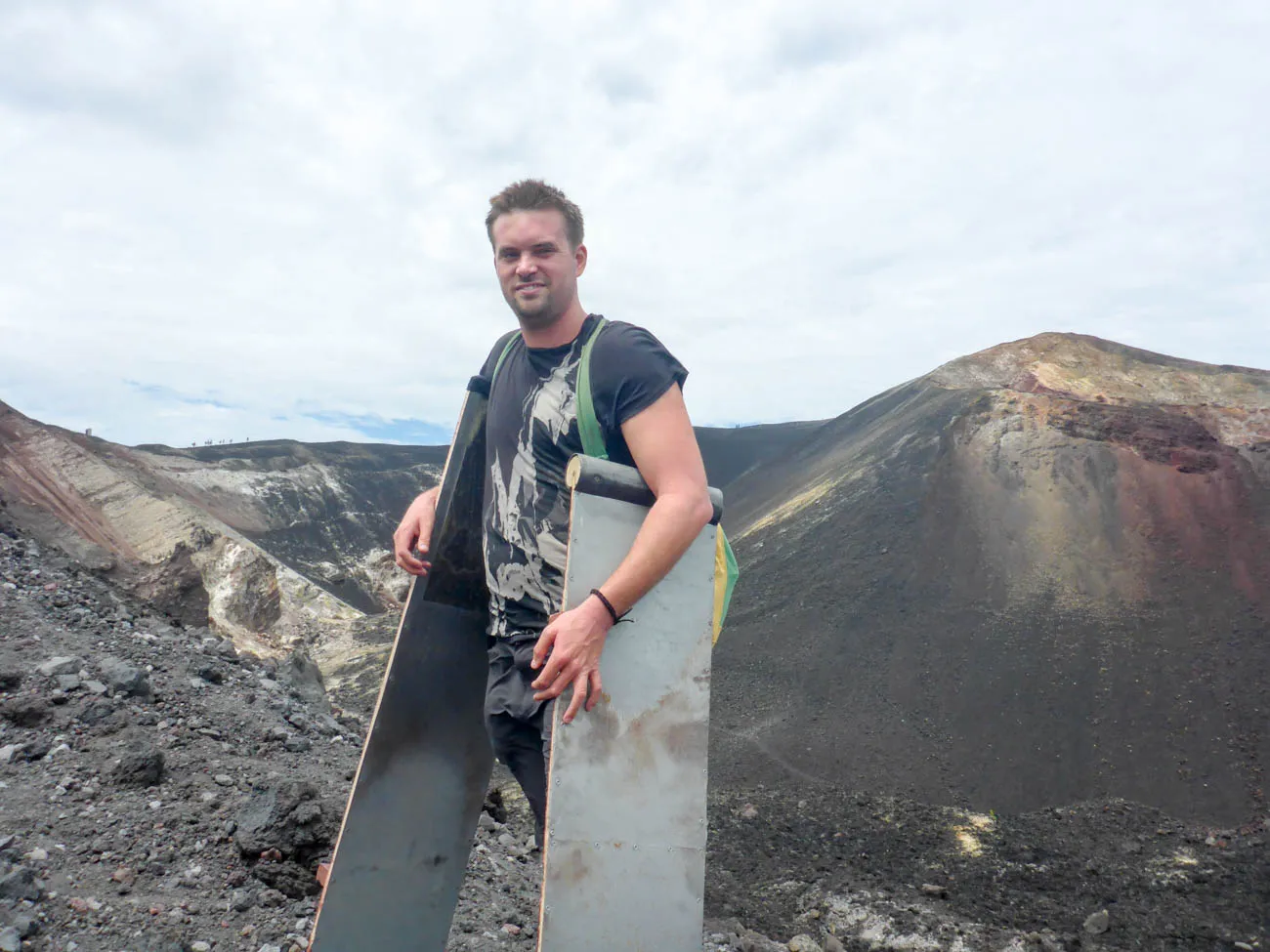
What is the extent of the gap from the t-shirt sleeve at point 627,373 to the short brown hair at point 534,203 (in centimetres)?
31

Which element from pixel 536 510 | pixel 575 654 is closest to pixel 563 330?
pixel 536 510

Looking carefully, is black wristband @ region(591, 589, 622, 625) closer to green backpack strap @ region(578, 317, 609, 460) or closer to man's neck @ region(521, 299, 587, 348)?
green backpack strap @ region(578, 317, 609, 460)

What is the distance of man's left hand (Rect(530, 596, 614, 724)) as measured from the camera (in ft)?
5.08

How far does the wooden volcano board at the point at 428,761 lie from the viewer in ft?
6.65

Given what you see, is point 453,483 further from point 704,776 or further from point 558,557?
point 704,776

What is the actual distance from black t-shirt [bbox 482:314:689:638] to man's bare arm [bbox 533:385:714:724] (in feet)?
0.20

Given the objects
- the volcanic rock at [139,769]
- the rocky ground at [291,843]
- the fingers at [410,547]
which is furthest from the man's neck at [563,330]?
the volcanic rock at [139,769]

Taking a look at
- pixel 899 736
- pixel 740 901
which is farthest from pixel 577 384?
pixel 899 736

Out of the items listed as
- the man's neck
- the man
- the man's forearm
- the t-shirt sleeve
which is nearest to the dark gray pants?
the man

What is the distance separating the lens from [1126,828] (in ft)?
25.6

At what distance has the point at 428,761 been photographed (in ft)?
7.04

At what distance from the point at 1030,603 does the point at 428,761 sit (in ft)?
36.7

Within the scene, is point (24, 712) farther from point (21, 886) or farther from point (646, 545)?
point (646, 545)

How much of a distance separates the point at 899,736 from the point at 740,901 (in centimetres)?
398
